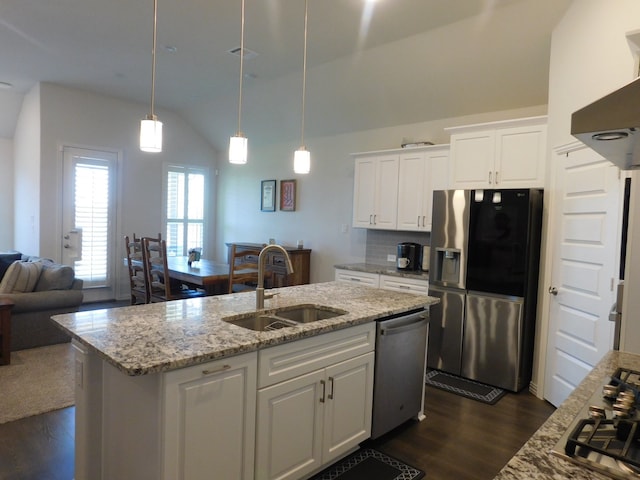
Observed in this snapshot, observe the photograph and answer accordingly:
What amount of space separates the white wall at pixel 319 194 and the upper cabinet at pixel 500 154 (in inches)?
25.5

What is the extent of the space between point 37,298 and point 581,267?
4997 millimetres

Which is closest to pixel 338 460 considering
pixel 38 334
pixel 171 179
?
pixel 38 334

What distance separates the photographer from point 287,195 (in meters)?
6.52

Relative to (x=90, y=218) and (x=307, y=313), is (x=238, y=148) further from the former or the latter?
(x=90, y=218)

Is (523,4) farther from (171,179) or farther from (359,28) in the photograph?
(171,179)

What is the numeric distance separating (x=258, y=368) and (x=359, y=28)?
328 centimetres

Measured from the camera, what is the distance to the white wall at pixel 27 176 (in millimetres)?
5801

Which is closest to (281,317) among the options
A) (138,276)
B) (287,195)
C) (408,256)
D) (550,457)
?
(550,457)

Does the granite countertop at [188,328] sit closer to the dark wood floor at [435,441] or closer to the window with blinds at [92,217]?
the dark wood floor at [435,441]

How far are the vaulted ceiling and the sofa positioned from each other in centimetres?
247

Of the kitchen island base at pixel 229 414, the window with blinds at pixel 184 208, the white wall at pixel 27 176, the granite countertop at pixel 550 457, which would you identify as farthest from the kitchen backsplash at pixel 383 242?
the white wall at pixel 27 176

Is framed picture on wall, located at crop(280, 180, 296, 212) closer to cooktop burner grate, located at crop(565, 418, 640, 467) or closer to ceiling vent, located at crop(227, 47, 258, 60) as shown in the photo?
ceiling vent, located at crop(227, 47, 258, 60)

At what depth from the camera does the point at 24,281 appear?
425 centimetres

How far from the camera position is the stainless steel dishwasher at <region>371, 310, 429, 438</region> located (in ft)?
8.27
